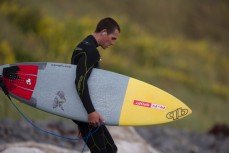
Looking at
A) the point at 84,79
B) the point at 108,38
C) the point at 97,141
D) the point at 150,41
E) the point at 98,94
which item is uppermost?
the point at 150,41

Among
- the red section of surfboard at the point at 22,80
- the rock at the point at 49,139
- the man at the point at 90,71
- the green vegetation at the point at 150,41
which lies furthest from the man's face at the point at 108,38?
the green vegetation at the point at 150,41

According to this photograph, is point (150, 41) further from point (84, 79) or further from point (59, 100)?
point (84, 79)

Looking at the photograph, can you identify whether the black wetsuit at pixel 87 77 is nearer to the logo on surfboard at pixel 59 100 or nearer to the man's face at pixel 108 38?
the man's face at pixel 108 38

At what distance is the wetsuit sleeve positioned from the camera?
16.2 feet

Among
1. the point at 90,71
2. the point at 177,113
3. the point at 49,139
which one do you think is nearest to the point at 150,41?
the point at 49,139

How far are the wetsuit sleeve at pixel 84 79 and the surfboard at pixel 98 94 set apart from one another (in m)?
0.32

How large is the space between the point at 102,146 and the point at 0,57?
22.0 ft

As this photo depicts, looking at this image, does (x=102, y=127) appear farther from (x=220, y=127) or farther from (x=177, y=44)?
(x=177, y=44)

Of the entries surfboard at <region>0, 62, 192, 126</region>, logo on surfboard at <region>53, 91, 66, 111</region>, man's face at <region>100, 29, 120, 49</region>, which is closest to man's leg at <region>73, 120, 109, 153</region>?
surfboard at <region>0, 62, 192, 126</region>

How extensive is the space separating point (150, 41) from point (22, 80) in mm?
13537

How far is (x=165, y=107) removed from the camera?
557cm

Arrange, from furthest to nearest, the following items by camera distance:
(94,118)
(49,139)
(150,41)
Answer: (150,41) < (49,139) < (94,118)

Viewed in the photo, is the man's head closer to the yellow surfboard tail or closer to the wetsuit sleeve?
the wetsuit sleeve

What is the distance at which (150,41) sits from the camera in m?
19.0
